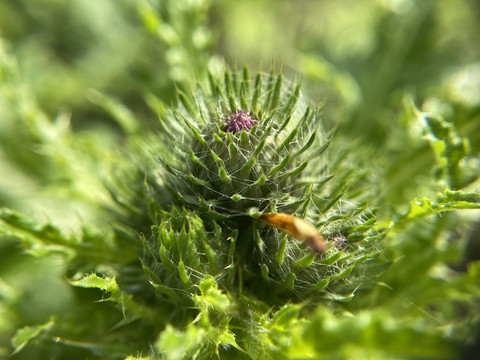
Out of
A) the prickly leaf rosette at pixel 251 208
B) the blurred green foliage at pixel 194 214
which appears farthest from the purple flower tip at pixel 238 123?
the blurred green foliage at pixel 194 214

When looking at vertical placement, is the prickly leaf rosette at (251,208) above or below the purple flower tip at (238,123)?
below

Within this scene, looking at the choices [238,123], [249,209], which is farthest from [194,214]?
[238,123]

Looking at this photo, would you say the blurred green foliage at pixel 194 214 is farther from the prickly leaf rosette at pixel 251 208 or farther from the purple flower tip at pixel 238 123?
the purple flower tip at pixel 238 123

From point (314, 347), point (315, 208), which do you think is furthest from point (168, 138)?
point (314, 347)

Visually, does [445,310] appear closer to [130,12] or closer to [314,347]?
[314,347]

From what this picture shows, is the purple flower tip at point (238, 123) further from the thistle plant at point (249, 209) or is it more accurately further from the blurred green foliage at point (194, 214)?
the blurred green foliage at point (194, 214)

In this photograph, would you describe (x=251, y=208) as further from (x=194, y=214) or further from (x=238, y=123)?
(x=238, y=123)

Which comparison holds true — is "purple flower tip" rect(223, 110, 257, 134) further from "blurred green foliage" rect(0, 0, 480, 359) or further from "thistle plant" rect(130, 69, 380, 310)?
"blurred green foliage" rect(0, 0, 480, 359)
